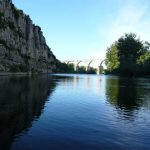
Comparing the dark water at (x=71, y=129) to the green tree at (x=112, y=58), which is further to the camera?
the green tree at (x=112, y=58)

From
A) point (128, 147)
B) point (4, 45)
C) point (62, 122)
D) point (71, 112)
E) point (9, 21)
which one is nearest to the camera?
point (128, 147)

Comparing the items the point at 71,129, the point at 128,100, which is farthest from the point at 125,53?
the point at 71,129

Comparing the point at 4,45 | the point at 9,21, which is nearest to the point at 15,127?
the point at 4,45

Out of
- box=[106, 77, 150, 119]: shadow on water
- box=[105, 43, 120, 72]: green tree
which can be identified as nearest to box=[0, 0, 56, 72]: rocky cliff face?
box=[105, 43, 120, 72]: green tree

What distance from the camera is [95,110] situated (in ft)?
91.4

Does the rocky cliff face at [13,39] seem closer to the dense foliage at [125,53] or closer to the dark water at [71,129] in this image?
the dense foliage at [125,53]

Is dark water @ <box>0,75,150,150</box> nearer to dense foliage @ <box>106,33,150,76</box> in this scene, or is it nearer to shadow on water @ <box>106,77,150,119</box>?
shadow on water @ <box>106,77,150,119</box>

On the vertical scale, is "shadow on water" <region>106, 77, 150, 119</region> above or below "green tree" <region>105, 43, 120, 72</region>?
below

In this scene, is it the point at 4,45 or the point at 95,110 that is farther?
the point at 4,45

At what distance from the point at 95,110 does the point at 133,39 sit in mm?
165917

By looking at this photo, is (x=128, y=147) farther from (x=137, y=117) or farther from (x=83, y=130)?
Answer: (x=137, y=117)

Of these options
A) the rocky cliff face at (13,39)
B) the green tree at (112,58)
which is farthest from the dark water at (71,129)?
the green tree at (112,58)

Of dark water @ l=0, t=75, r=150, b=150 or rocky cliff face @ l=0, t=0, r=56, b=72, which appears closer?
dark water @ l=0, t=75, r=150, b=150

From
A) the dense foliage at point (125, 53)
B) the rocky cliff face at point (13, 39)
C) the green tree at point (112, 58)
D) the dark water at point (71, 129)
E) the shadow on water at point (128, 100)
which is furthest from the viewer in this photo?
the green tree at point (112, 58)
